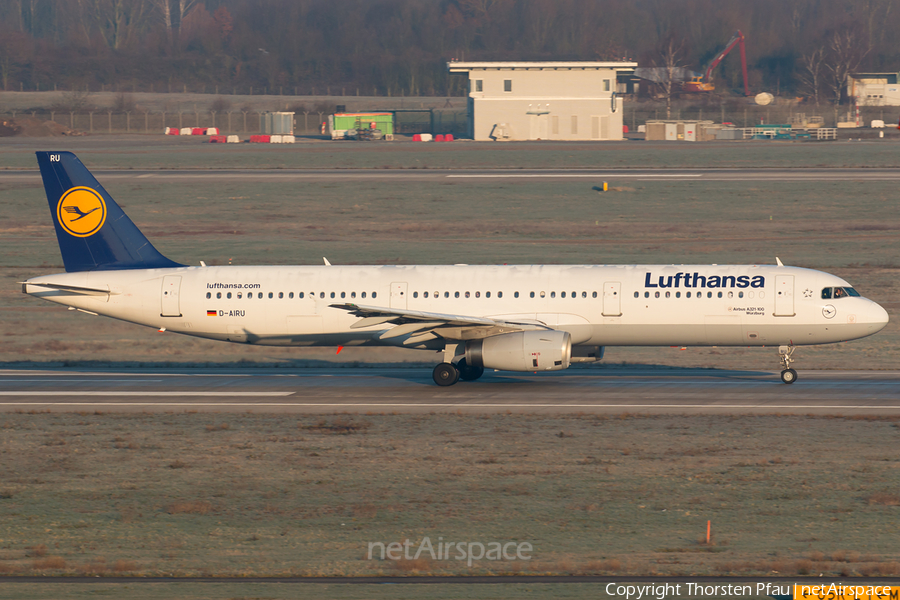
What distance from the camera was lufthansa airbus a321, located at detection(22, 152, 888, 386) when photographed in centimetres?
3638

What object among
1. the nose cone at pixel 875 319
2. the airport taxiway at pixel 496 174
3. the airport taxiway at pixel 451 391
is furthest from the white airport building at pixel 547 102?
the nose cone at pixel 875 319

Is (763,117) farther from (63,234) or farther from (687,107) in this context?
(63,234)

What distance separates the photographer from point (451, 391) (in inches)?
1464

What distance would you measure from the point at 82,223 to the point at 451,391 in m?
15.6

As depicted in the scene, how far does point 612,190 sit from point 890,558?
63636 millimetres

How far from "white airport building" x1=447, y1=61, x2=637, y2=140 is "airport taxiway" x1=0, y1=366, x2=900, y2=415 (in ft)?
308

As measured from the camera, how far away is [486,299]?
37875 mm

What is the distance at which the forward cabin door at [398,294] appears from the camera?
3834 centimetres

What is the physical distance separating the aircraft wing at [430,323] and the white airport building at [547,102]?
97857 mm

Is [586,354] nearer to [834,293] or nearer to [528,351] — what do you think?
[528,351]

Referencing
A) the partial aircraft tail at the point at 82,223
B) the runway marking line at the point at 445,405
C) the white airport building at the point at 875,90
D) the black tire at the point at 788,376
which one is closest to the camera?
the runway marking line at the point at 445,405

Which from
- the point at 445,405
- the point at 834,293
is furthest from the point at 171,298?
the point at 834,293

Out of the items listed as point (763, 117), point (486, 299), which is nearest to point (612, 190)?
point (486, 299)

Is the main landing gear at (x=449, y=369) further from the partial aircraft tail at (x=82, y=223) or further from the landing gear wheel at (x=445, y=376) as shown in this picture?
the partial aircraft tail at (x=82, y=223)
